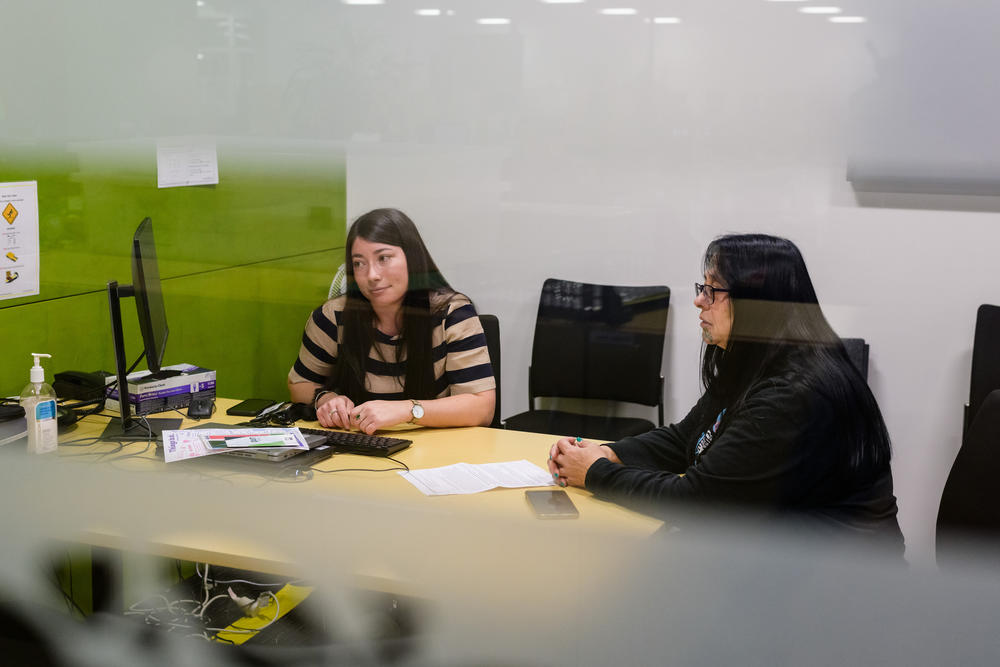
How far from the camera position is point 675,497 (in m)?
1.16

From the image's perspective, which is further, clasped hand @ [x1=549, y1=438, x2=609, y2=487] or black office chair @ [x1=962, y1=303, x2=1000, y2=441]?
clasped hand @ [x1=549, y1=438, x2=609, y2=487]

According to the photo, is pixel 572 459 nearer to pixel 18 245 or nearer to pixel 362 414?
pixel 362 414

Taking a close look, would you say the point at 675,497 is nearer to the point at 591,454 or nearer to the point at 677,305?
the point at 677,305

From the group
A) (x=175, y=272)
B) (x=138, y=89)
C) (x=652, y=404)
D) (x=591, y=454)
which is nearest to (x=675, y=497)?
(x=652, y=404)

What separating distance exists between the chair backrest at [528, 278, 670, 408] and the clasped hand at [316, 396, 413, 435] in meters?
0.82

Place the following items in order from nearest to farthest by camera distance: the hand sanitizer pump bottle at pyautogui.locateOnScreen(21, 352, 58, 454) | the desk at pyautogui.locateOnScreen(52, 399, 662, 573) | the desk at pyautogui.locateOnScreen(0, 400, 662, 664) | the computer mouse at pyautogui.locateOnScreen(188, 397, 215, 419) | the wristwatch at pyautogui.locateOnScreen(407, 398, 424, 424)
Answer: the desk at pyautogui.locateOnScreen(0, 400, 662, 664) → the desk at pyautogui.locateOnScreen(52, 399, 662, 573) → the hand sanitizer pump bottle at pyautogui.locateOnScreen(21, 352, 58, 454) → the computer mouse at pyautogui.locateOnScreen(188, 397, 215, 419) → the wristwatch at pyautogui.locateOnScreen(407, 398, 424, 424)

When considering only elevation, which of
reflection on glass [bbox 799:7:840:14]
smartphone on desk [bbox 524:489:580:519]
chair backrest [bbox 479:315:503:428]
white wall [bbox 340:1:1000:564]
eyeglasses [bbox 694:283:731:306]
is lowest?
smartphone on desk [bbox 524:489:580:519]

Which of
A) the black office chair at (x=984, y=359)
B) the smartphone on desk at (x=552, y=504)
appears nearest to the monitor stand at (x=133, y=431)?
the smartphone on desk at (x=552, y=504)

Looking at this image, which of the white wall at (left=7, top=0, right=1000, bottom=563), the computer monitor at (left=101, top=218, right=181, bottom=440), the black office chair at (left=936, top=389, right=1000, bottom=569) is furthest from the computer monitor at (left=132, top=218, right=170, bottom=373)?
the black office chair at (left=936, top=389, right=1000, bottom=569)

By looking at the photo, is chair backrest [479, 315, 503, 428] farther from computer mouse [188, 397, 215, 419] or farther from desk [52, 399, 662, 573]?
computer mouse [188, 397, 215, 419]

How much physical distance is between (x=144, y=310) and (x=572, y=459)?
36.6 inches

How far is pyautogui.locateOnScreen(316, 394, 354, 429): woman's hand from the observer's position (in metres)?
2.04

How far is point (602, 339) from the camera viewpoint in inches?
47.8

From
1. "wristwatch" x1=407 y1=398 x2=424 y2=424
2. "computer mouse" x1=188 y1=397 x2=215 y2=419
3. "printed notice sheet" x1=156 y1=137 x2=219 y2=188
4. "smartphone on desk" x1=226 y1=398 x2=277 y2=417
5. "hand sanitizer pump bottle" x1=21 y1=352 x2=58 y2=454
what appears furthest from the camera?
"wristwatch" x1=407 y1=398 x2=424 y2=424
